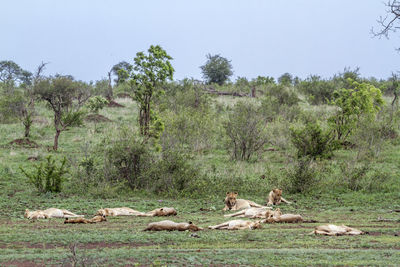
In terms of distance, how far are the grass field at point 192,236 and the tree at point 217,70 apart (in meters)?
39.6

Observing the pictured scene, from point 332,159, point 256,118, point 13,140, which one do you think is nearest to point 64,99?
point 13,140

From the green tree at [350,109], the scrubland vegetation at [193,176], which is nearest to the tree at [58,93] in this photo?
the scrubland vegetation at [193,176]

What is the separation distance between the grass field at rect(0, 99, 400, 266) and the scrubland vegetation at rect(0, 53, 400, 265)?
0.11 ft

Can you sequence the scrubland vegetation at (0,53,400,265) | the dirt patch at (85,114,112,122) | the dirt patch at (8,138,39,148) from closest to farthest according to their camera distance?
1. the scrubland vegetation at (0,53,400,265)
2. the dirt patch at (8,138,39,148)
3. the dirt patch at (85,114,112,122)

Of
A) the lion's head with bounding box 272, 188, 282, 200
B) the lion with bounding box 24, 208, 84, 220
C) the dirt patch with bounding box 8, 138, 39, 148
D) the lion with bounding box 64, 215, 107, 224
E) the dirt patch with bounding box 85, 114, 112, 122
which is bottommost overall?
the lion with bounding box 24, 208, 84, 220

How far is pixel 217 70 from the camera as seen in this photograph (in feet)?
182

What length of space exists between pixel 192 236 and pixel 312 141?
12.5 m

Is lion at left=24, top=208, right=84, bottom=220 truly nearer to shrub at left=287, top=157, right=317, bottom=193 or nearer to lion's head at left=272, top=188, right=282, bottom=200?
lion's head at left=272, top=188, right=282, bottom=200

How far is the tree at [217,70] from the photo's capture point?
55.3m

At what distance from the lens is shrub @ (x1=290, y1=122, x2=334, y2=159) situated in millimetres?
20328

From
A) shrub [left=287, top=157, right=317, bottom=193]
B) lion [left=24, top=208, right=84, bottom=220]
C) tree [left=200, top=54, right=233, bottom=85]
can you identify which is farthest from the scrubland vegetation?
tree [left=200, top=54, right=233, bottom=85]

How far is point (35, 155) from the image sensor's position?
69.8 ft

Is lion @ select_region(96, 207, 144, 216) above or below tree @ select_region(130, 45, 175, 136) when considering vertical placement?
below

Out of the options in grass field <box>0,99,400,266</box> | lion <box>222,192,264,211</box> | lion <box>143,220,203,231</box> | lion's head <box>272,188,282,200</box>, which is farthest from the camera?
lion's head <box>272,188,282,200</box>
